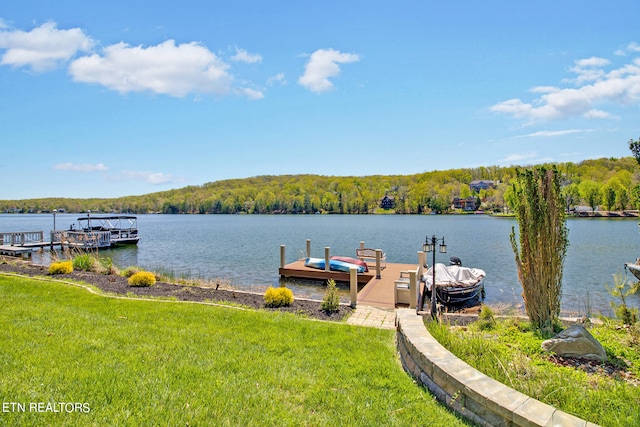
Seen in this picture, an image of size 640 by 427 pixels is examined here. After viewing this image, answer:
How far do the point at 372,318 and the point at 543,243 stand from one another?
4211mm

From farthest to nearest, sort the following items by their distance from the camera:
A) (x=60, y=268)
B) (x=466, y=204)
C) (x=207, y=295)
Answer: (x=466, y=204), (x=60, y=268), (x=207, y=295)

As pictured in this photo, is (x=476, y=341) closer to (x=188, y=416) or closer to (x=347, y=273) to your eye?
(x=188, y=416)

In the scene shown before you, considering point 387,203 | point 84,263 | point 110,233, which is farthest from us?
point 387,203

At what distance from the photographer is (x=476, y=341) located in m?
4.55

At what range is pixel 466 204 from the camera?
112 meters

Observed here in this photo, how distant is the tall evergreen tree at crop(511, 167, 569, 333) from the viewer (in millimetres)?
6176

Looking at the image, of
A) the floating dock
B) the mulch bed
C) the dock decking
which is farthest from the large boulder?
the dock decking

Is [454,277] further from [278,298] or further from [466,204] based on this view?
[466,204]

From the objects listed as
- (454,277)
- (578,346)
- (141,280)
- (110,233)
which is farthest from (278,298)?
(110,233)

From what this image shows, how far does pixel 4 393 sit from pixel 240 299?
7.00 meters

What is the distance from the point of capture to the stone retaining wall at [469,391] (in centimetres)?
268

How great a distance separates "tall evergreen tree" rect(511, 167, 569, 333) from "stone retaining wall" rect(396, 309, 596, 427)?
2.83m

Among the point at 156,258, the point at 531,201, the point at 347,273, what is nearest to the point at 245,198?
the point at 156,258

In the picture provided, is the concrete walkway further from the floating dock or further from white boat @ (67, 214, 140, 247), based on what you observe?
white boat @ (67, 214, 140, 247)
